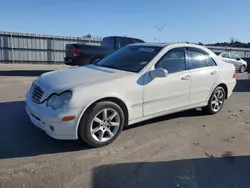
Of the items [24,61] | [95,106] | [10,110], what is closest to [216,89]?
[95,106]

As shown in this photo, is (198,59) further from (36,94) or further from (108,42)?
(108,42)

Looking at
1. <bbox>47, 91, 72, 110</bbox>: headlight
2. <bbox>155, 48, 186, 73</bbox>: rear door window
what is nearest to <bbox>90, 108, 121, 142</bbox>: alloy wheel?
<bbox>47, 91, 72, 110</bbox>: headlight

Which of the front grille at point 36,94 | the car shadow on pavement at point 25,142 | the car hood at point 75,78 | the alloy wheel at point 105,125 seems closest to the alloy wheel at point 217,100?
the car hood at point 75,78

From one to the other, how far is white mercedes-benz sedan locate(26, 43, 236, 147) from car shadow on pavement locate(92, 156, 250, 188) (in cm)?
82

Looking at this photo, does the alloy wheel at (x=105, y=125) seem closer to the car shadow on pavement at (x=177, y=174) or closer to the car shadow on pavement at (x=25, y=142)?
the car shadow on pavement at (x=25, y=142)

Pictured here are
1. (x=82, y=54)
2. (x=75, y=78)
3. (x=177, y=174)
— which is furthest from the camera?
(x=82, y=54)

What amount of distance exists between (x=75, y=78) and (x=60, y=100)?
1.92 ft

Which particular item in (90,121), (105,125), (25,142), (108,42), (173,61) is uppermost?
(108,42)

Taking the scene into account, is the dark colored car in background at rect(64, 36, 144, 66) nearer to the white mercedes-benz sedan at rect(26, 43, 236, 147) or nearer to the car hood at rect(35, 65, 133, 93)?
the white mercedes-benz sedan at rect(26, 43, 236, 147)

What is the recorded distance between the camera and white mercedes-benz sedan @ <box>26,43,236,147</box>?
13.5 feet

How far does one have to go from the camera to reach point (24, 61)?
69.5 ft

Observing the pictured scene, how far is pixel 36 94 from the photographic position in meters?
4.49

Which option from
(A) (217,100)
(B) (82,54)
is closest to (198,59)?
(A) (217,100)

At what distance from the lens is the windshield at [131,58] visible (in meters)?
5.12
